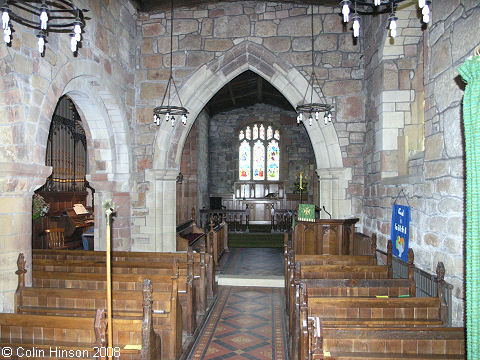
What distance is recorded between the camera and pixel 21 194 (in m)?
3.89

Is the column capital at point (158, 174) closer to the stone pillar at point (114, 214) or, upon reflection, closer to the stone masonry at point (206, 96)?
the stone masonry at point (206, 96)

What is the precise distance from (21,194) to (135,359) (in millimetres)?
2216

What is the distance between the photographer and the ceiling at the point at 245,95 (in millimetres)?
11477

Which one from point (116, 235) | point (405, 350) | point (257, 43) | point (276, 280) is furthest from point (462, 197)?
point (116, 235)

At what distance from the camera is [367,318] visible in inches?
113

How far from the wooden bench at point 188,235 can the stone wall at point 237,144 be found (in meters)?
5.77

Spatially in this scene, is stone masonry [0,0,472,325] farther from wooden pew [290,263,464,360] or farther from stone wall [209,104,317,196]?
stone wall [209,104,317,196]

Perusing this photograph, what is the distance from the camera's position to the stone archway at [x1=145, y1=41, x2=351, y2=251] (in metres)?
6.92

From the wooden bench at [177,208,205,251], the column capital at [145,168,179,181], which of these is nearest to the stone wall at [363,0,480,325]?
the column capital at [145,168,179,181]

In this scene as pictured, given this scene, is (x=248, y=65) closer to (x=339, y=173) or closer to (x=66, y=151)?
(x=339, y=173)

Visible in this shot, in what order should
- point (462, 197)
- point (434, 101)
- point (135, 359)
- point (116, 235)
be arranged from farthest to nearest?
1. point (116, 235)
2. point (434, 101)
3. point (462, 197)
4. point (135, 359)

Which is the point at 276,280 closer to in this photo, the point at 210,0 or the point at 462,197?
the point at 462,197

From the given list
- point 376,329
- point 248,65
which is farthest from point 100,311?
point 248,65

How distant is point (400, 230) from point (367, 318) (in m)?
2.25
